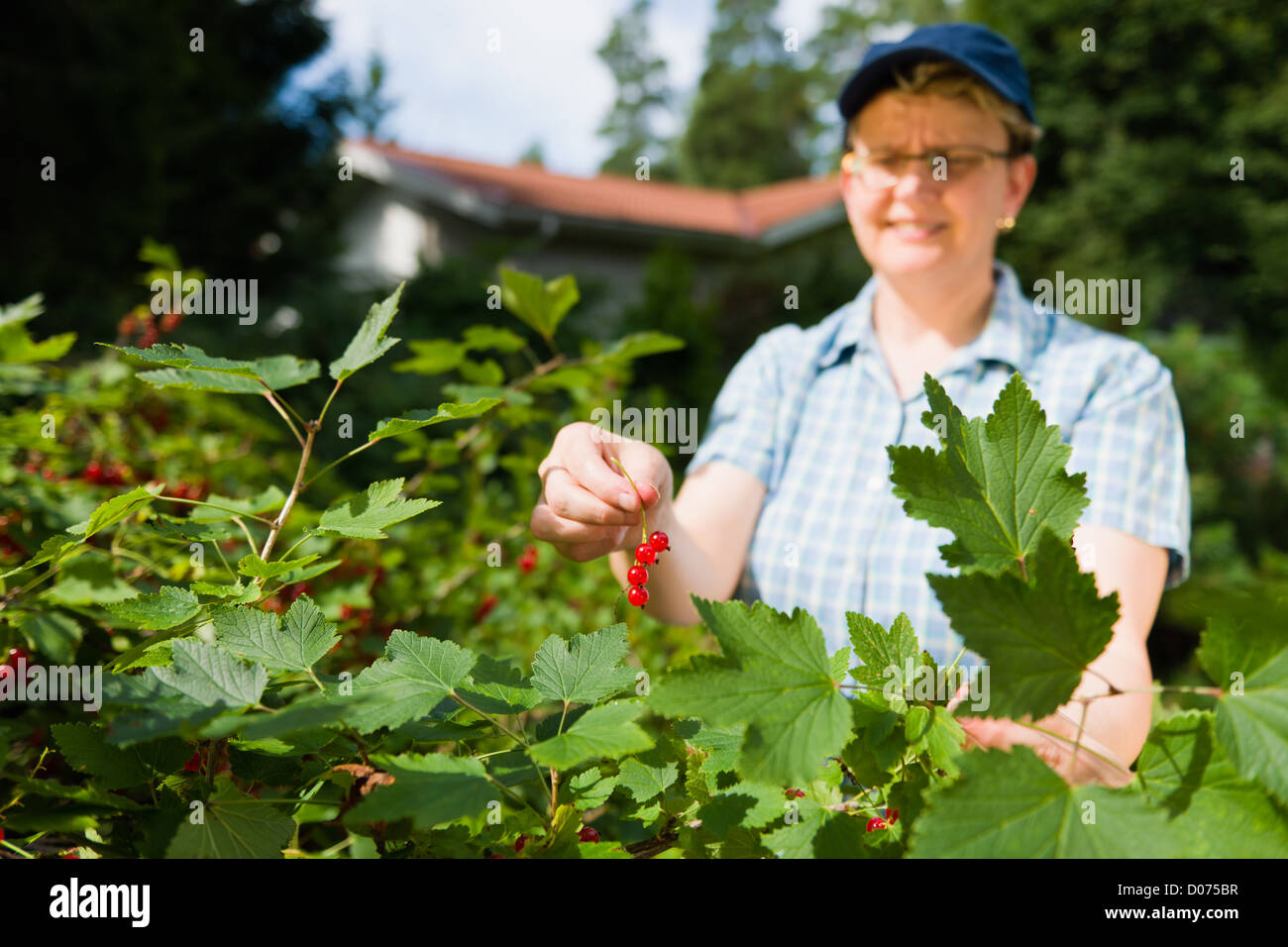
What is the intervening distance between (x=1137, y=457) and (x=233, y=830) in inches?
67.2

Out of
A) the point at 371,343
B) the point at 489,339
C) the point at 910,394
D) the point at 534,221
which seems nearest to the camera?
the point at 371,343

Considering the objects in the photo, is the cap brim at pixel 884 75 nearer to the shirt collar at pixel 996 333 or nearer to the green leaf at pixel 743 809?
the shirt collar at pixel 996 333

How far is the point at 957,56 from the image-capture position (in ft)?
6.17

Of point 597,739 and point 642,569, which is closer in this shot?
point 597,739

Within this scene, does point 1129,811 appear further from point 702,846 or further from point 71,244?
point 71,244

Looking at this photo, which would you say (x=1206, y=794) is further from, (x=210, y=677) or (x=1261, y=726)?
(x=210, y=677)

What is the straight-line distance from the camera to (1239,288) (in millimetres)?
15836

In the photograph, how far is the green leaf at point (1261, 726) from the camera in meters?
0.42

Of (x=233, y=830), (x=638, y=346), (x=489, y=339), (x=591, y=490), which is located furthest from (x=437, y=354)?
(x=233, y=830)

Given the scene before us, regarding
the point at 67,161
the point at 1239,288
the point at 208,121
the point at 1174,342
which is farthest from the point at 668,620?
the point at 1239,288

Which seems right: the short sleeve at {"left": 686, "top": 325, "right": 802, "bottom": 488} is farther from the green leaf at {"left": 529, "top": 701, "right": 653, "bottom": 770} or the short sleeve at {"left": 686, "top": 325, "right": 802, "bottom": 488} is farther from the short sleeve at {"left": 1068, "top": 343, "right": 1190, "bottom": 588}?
the green leaf at {"left": 529, "top": 701, "right": 653, "bottom": 770}

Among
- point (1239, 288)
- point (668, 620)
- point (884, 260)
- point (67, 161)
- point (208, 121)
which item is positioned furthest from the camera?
point (1239, 288)

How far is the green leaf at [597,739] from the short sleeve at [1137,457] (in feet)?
4.41
